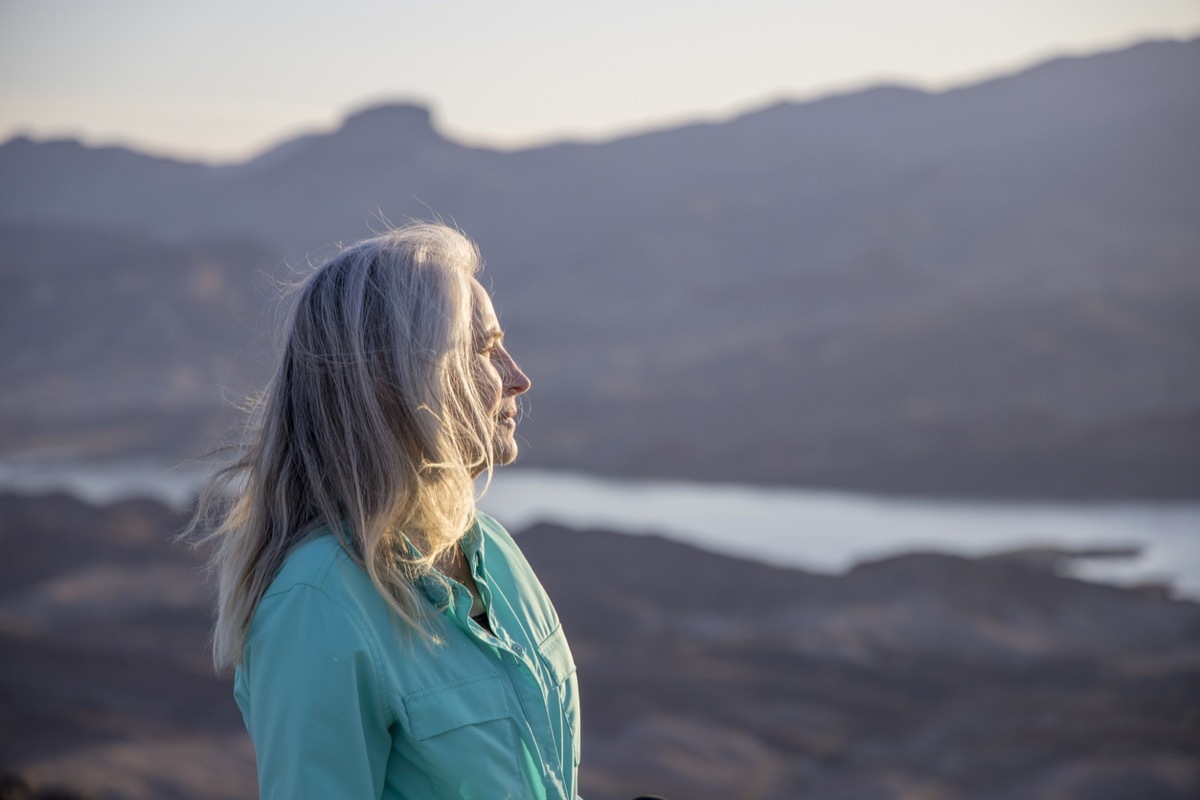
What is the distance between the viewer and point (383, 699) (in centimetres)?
123

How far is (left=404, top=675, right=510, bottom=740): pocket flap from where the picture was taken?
1.25 metres

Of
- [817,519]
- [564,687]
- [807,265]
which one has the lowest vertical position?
[817,519]

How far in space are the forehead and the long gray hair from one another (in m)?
0.06

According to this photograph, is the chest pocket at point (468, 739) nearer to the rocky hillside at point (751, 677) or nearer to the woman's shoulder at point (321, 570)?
the woman's shoulder at point (321, 570)

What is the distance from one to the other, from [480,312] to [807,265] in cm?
4822

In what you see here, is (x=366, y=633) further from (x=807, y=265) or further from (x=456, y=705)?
(x=807, y=265)

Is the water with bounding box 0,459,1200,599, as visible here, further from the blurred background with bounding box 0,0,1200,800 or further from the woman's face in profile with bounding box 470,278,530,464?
the woman's face in profile with bounding box 470,278,530,464

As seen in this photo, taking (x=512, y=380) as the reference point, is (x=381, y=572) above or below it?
below

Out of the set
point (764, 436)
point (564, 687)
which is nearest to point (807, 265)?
point (764, 436)

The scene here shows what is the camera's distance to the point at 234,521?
57.1 inches

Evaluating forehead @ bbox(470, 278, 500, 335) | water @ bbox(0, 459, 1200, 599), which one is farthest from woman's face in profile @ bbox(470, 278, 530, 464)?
water @ bbox(0, 459, 1200, 599)

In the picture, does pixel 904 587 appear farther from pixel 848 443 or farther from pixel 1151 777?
pixel 848 443

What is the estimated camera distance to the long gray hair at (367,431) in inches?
51.5

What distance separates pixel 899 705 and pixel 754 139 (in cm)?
6762
